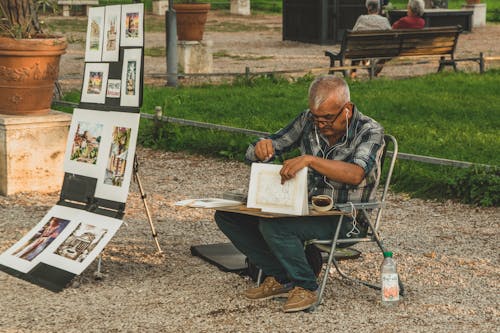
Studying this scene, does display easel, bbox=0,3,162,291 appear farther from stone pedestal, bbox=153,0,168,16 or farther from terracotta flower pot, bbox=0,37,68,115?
stone pedestal, bbox=153,0,168,16

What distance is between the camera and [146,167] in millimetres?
10781

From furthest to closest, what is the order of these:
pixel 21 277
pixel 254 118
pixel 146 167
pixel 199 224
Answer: pixel 254 118, pixel 146 167, pixel 199 224, pixel 21 277

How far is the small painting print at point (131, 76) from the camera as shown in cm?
712

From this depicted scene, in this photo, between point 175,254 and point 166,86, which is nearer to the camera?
point 175,254

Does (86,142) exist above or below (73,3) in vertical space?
above

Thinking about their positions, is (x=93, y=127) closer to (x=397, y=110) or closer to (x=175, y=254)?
(x=175, y=254)

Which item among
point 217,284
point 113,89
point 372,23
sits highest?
point 113,89

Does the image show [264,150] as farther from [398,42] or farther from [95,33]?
[398,42]

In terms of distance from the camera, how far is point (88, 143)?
737 centimetres

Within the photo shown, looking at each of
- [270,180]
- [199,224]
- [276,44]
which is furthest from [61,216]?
[276,44]

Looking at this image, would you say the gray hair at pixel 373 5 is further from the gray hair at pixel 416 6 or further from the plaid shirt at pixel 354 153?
the plaid shirt at pixel 354 153

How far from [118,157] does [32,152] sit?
2.60 metres

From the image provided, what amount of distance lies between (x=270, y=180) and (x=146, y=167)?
5063 mm

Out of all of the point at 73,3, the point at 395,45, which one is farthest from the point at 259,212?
the point at 73,3
